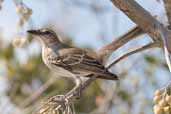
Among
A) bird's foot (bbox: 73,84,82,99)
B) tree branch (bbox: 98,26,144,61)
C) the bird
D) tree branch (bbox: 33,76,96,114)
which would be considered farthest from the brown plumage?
tree branch (bbox: 33,76,96,114)

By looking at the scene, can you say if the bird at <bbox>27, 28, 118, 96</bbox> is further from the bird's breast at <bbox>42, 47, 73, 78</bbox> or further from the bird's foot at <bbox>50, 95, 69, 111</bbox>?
the bird's foot at <bbox>50, 95, 69, 111</bbox>

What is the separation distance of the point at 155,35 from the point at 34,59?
12.3 feet

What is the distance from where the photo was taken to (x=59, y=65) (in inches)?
176

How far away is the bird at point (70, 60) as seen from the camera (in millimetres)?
4016

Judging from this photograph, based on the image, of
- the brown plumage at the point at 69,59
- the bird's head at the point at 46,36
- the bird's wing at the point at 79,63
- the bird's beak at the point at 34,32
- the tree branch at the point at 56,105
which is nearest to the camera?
the tree branch at the point at 56,105

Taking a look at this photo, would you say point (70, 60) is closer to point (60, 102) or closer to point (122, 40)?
point (122, 40)

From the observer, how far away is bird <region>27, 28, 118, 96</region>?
13.2 ft

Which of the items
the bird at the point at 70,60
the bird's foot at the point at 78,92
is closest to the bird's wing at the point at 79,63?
the bird at the point at 70,60

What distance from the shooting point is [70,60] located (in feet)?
14.5

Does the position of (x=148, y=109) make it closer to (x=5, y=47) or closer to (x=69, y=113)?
(x=5, y=47)

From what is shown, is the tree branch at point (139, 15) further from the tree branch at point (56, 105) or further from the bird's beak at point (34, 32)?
the bird's beak at point (34, 32)

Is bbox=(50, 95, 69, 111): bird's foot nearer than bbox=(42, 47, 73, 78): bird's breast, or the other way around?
bbox=(50, 95, 69, 111): bird's foot

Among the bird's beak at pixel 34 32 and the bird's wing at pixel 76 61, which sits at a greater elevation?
the bird's beak at pixel 34 32

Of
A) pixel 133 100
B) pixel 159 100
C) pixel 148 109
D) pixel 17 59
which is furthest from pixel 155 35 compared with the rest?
pixel 17 59
